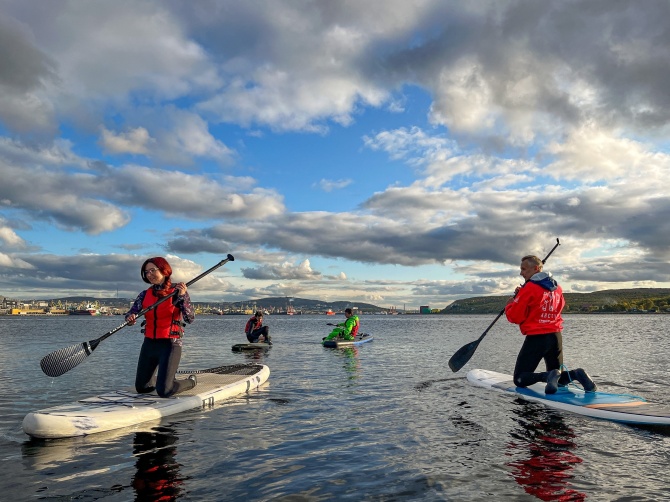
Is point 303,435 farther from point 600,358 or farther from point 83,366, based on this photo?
point 600,358

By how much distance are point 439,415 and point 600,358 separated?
61.1 ft

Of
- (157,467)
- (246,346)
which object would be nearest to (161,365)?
(157,467)

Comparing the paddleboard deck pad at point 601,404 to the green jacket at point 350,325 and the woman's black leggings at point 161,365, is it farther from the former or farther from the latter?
the green jacket at point 350,325

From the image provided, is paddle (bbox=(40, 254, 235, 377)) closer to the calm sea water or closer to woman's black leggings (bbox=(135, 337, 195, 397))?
woman's black leggings (bbox=(135, 337, 195, 397))

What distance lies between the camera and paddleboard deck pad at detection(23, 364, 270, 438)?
315 inches

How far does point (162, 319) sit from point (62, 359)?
7.27ft

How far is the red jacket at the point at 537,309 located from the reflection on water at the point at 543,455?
185 centimetres

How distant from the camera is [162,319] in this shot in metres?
9.54

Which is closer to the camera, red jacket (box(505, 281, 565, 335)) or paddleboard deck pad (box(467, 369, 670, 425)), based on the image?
paddleboard deck pad (box(467, 369, 670, 425))

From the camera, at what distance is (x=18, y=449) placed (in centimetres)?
763

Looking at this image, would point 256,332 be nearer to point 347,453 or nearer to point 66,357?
point 66,357

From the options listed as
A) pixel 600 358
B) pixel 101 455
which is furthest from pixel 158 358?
pixel 600 358

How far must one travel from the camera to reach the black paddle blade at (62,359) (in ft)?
31.1

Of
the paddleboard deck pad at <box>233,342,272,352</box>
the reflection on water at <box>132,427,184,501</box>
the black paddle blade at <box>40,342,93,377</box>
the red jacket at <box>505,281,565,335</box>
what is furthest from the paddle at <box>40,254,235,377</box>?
the paddleboard deck pad at <box>233,342,272,352</box>
